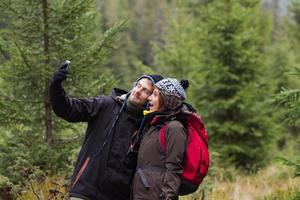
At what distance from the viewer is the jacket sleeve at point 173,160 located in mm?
4350

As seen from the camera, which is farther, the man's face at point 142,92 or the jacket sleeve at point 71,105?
the man's face at point 142,92

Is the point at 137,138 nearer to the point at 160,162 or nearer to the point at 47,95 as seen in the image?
the point at 160,162

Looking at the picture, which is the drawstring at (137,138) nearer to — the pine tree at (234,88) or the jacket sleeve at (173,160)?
the jacket sleeve at (173,160)

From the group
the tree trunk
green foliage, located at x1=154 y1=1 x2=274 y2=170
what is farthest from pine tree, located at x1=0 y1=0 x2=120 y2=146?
green foliage, located at x1=154 y1=1 x2=274 y2=170

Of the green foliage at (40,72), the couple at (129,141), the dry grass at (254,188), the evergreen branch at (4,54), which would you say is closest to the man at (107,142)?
the couple at (129,141)

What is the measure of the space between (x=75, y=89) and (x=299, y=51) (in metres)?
27.5

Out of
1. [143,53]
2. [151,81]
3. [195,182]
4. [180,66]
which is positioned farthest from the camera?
[143,53]

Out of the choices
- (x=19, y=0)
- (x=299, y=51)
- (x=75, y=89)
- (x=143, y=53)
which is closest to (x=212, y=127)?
(x=75, y=89)

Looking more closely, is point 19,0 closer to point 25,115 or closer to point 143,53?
point 25,115

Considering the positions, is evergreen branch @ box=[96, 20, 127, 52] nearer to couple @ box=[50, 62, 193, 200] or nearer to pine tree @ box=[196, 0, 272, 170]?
couple @ box=[50, 62, 193, 200]

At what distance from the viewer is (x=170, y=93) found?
462cm

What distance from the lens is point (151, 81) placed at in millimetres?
4863

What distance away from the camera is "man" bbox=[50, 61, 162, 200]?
477 cm

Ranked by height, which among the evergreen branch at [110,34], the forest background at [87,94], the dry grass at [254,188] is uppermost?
the evergreen branch at [110,34]
